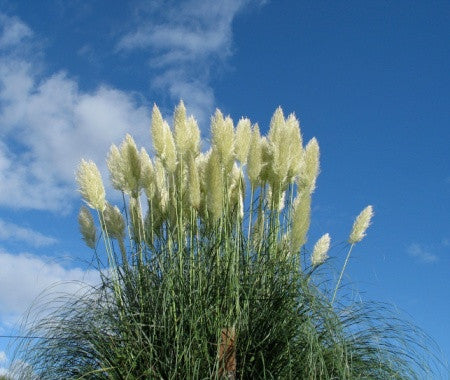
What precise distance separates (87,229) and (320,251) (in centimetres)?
150

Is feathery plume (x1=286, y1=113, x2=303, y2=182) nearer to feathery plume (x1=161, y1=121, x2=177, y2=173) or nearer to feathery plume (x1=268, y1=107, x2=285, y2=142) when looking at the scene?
feathery plume (x1=268, y1=107, x2=285, y2=142)

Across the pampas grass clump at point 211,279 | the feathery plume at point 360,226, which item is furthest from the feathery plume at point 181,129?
the feathery plume at point 360,226

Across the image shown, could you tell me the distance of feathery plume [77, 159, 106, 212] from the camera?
3715 millimetres

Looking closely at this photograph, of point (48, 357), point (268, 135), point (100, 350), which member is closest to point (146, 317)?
point (100, 350)

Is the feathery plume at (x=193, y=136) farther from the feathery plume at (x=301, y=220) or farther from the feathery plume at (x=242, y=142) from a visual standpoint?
the feathery plume at (x=301, y=220)

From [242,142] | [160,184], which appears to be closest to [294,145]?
[242,142]

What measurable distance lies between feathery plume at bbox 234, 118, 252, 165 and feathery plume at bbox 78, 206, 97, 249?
103 centimetres

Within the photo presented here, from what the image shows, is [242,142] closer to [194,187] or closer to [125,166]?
[194,187]

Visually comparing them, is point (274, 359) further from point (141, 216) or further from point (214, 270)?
point (141, 216)

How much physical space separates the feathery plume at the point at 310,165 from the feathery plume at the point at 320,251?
37 cm

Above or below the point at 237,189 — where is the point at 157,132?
above

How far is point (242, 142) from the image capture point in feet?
12.5

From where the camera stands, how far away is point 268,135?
3.86 meters

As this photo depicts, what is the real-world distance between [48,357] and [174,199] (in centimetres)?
122
